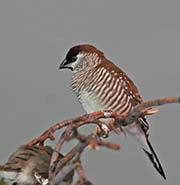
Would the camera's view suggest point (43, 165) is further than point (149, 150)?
No

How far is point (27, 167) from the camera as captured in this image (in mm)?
655

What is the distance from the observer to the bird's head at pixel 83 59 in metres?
1.29

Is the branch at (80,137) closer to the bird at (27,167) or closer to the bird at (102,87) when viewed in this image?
the bird at (27,167)

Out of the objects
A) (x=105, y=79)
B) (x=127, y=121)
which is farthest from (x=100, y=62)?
(x=127, y=121)

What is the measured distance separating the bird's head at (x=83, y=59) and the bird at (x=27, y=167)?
2.04ft

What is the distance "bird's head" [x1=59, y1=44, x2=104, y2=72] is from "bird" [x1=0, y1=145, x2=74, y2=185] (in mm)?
622

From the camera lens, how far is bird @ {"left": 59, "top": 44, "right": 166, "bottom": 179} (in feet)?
3.98

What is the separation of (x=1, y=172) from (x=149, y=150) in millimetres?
619

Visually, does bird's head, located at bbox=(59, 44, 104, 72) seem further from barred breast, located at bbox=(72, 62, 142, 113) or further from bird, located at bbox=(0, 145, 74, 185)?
bird, located at bbox=(0, 145, 74, 185)

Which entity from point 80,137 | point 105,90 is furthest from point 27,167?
point 105,90

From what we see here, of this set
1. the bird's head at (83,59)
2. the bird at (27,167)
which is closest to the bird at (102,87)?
the bird's head at (83,59)

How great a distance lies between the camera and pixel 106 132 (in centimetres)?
67

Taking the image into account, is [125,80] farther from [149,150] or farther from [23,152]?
[23,152]

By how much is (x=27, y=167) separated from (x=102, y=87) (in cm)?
61
